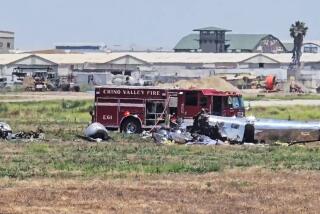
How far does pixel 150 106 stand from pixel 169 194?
77.9ft

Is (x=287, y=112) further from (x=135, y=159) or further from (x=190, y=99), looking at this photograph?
(x=135, y=159)

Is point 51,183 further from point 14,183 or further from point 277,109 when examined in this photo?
point 277,109

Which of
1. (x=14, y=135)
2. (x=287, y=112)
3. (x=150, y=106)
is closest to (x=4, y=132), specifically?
(x=14, y=135)

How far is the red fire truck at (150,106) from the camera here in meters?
44.8

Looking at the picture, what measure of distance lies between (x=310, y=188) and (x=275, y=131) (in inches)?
637

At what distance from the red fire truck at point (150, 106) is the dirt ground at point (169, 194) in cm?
1937

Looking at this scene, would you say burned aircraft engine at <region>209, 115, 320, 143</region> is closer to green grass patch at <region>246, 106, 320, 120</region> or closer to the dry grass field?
the dry grass field

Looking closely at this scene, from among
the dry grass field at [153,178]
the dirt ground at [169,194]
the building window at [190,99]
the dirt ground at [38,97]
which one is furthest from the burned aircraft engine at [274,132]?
the dirt ground at [38,97]

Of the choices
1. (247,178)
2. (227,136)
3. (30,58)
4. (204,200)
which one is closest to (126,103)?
(227,136)

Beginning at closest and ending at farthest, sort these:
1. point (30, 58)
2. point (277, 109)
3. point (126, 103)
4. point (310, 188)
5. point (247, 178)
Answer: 1. point (310, 188)
2. point (247, 178)
3. point (126, 103)
4. point (277, 109)
5. point (30, 58)

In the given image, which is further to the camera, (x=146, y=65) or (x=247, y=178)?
(x=146, y=65)

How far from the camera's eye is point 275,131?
38844mm

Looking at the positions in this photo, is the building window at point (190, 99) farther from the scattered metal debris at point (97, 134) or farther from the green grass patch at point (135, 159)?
the green grass patch at point (135, 159)

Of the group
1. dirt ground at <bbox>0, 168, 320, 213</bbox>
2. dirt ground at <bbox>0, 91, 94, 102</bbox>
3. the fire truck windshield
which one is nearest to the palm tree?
dirt ground at <bbox>0, 91, 94, 102</bbox>
